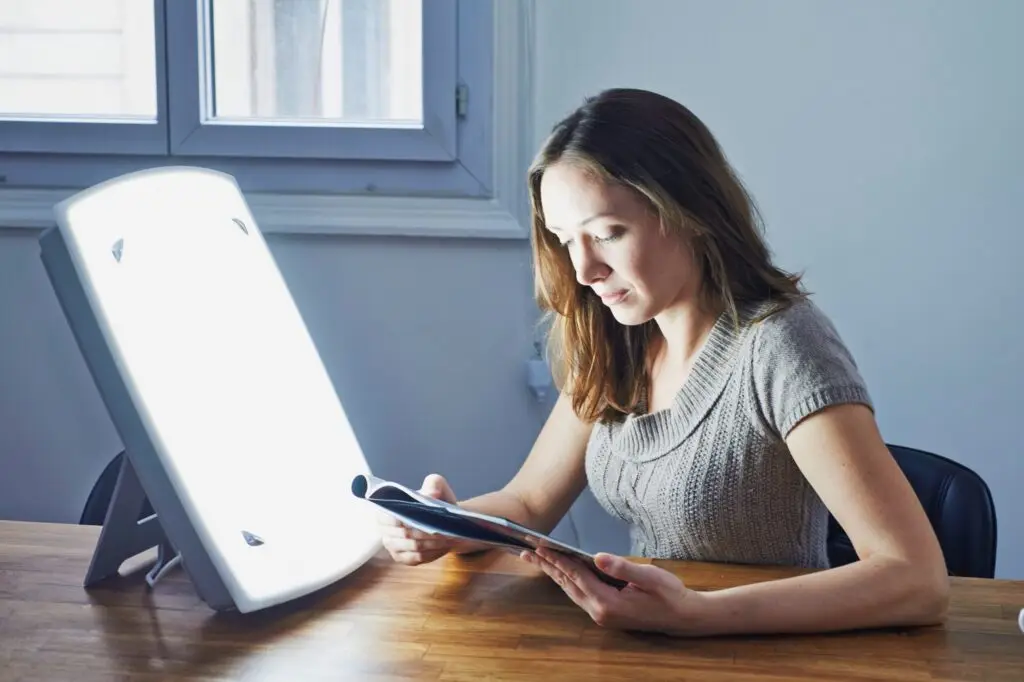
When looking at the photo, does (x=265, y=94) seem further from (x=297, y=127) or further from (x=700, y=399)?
(x=700, y=399)

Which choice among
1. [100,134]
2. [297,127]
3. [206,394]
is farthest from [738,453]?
[100,134]

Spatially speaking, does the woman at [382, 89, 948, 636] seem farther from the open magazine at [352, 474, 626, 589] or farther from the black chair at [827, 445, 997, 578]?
the black chair at [827, 445, 997, 578]

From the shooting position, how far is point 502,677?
1.07 metres

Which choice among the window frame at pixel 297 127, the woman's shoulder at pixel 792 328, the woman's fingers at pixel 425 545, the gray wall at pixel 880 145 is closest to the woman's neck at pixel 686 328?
the woman's shoulder at pixel 792 328

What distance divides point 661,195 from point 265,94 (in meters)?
1.12

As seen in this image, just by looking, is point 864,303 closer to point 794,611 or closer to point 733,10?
→ point 733,10

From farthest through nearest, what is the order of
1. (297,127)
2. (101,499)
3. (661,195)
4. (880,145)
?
(297,127)
(880,145)
(101,499)
(661,195)

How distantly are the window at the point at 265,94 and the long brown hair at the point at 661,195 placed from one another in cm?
63

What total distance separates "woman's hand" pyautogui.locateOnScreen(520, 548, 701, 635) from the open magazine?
0.6 inches

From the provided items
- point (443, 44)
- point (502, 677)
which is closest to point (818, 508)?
point (502, 677)

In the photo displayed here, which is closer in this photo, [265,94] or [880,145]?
[880,145]

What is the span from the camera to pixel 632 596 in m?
1.15

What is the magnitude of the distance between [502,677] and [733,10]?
1406 mm

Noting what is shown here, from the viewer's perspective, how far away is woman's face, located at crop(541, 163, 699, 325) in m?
1.41
